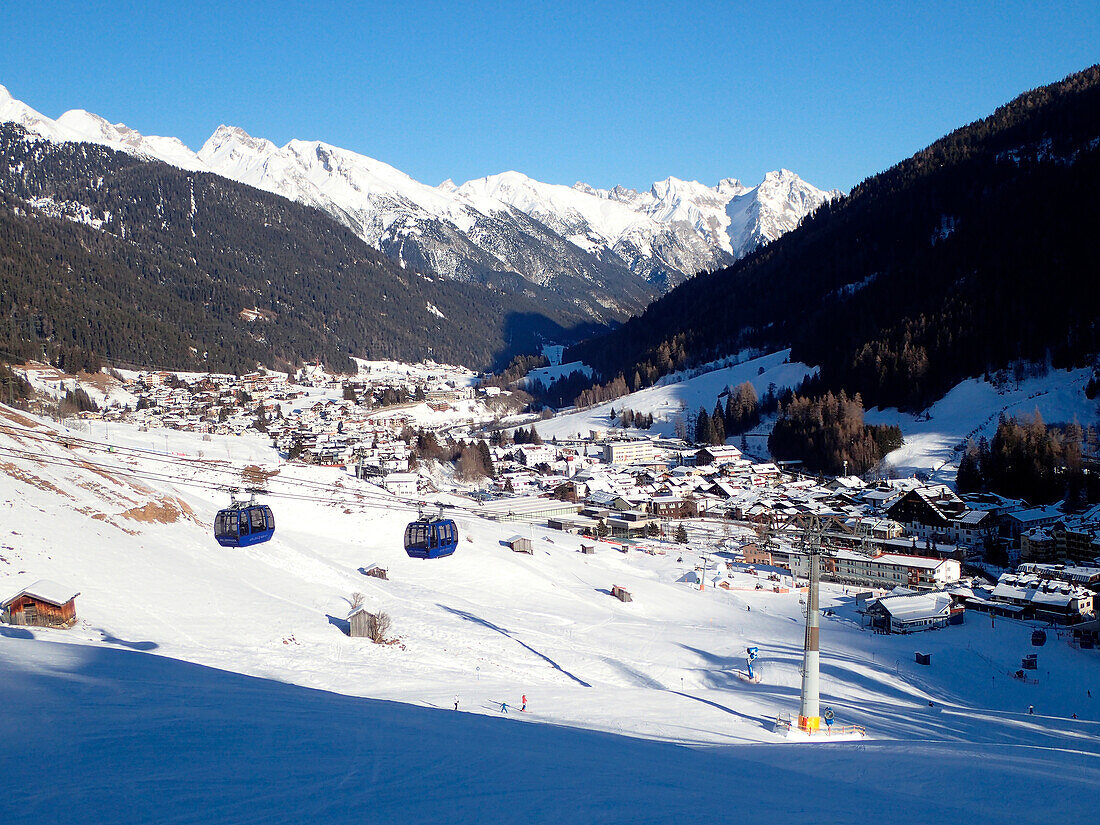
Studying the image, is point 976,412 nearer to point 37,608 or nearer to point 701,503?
point 701,503

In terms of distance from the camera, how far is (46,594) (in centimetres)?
1925

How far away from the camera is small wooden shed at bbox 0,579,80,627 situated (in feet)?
62.2

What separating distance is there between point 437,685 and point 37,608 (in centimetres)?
1007

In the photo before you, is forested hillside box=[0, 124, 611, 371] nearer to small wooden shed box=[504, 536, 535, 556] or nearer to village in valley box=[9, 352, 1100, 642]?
village in valley box=[9, 352, 1100, 642]

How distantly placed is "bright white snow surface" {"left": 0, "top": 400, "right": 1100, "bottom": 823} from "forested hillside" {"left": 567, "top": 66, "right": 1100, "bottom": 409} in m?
49.0

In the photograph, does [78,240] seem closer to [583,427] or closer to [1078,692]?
[583,427]

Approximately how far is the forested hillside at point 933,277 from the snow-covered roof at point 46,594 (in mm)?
75647

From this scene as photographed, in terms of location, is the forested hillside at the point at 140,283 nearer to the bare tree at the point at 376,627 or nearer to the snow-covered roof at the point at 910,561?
the bare tree at the point at 376,627

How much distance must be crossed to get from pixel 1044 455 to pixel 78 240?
16706cm

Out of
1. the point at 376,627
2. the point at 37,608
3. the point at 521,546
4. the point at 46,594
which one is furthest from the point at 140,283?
the point at 376,627

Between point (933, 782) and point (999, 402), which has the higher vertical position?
point (999, 402)

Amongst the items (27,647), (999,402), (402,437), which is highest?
(999,402)

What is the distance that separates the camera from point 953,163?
113 metres

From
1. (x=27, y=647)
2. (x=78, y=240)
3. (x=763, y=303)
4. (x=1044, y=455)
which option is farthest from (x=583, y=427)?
(x=78, y=240)
